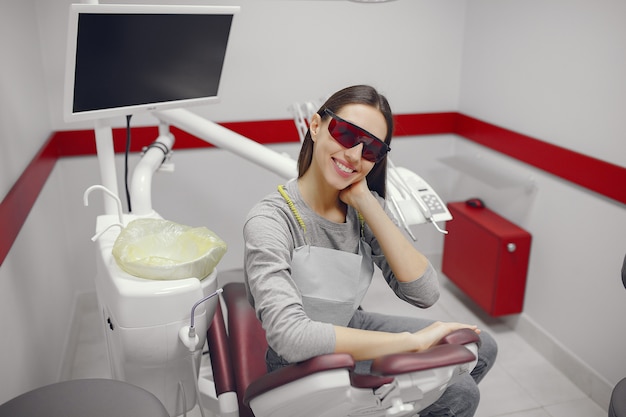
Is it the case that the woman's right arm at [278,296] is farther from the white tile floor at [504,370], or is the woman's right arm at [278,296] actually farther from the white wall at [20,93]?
the white tile floor at [504,370]

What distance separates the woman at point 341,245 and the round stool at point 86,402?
33cm

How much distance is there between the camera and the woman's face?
1.38 m

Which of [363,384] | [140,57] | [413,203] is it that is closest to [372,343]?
[363,384]

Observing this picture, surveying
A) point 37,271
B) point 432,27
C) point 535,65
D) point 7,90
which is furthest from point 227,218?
point 535,65

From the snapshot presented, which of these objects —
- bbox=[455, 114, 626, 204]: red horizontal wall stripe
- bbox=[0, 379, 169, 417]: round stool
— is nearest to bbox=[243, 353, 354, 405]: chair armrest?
bbox=[0, 379, 169, 417]: round stool

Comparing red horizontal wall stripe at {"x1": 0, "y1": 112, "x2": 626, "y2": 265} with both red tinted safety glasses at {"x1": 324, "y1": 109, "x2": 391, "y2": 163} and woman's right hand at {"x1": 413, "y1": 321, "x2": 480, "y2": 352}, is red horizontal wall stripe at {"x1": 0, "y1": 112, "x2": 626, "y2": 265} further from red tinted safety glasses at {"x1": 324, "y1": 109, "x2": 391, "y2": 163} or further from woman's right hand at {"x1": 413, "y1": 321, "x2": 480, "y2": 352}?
woman's right hand at {"x1": 413, "y1": 321, "x2": 480, "y2": 352}

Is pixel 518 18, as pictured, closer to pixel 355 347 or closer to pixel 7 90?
pixel 355 347

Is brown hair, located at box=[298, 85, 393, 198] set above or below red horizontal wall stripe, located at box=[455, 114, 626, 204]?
above

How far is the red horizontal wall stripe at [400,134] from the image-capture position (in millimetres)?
1851

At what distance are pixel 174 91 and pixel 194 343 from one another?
0.90 m

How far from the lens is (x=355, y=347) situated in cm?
121

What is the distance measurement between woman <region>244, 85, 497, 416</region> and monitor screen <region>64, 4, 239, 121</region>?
23.9 inches

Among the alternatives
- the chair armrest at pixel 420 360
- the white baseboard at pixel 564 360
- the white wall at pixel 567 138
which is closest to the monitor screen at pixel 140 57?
the chair armrest at pixel 420 360

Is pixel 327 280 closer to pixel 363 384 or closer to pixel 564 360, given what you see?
pixel 363 384
